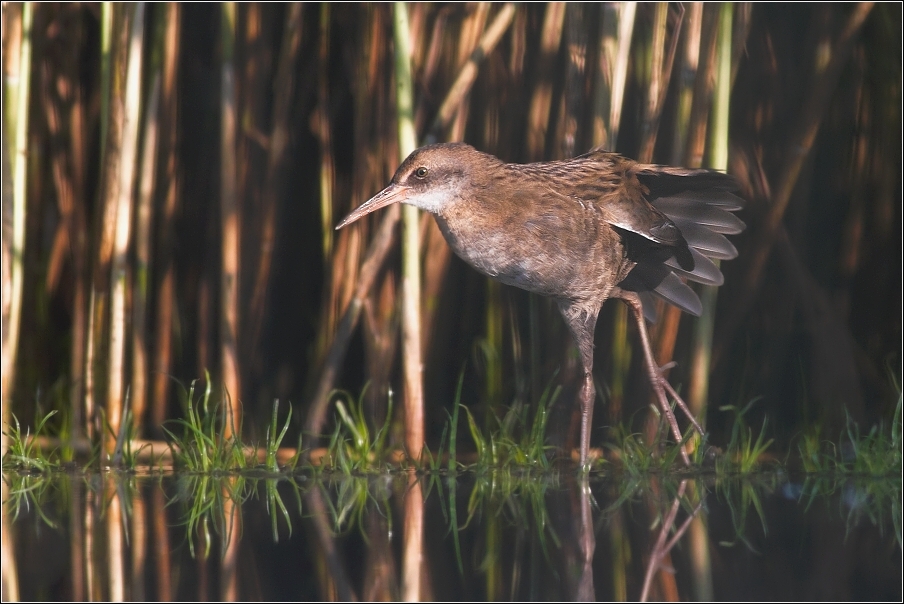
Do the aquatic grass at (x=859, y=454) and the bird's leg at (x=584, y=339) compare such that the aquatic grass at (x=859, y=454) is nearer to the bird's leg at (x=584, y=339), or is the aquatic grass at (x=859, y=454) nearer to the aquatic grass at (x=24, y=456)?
the bird's leg at (x=584, y=339)

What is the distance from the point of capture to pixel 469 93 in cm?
262

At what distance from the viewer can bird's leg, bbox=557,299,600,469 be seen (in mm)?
2332

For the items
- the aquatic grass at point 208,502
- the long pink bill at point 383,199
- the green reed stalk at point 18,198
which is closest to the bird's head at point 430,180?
the long pink bill at point 383,199

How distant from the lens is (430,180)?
218cm

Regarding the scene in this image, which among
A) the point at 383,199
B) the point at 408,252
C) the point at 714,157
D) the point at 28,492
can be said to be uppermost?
the point at 714,157

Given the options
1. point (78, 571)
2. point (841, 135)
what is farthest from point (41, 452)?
point (841, 135)

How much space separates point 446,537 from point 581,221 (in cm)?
79

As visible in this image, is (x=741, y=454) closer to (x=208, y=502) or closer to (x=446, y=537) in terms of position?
(x=446, y=537)

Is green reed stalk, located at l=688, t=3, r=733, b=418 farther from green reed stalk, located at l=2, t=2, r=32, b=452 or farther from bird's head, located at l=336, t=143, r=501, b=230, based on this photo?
green reed stalk, located at l=2, t=2, r=32, b=452

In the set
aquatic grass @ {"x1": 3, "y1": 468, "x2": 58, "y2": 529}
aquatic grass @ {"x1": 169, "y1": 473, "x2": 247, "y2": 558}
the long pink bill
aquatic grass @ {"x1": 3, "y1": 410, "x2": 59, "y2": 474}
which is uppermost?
the long pink bill

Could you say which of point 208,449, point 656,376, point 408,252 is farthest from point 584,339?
point 208,449

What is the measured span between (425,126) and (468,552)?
1.30 metres

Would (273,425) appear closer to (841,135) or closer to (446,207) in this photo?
(446,207)

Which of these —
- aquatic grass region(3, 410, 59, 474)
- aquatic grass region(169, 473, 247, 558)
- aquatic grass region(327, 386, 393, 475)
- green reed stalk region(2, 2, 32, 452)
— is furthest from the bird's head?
aquatic grass region(3, 410, 59, 474)
